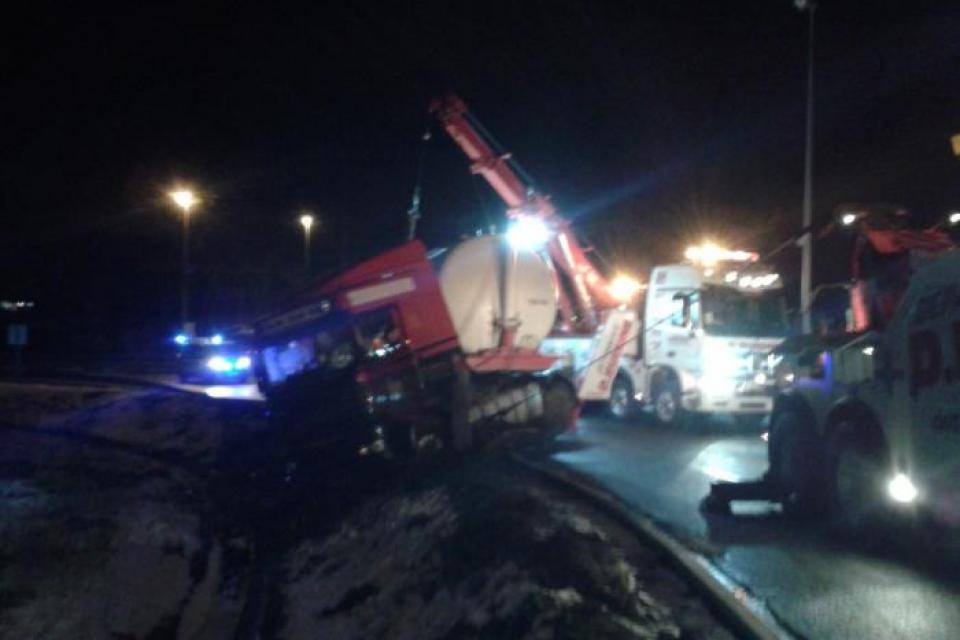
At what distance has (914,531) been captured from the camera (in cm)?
775

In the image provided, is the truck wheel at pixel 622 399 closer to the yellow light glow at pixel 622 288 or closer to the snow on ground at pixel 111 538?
the yellow light glow at pixel 622 288

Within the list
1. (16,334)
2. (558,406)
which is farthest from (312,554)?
(16,334)

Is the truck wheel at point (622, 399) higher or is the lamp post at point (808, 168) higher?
the lamp post at point (808, 168)

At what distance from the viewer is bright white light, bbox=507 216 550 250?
15250 millimetres

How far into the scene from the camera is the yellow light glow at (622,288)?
60.3 feet

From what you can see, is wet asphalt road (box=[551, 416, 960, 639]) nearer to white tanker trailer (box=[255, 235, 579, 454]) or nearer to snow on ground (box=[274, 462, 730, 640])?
snow on ground (box=[274, 462, 730, 640])

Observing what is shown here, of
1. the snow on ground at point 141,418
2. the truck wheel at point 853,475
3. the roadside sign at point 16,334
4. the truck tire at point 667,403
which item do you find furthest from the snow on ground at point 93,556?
the roadside sign at point 16,334

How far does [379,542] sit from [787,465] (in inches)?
167

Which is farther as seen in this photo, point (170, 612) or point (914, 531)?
point (170, 612)

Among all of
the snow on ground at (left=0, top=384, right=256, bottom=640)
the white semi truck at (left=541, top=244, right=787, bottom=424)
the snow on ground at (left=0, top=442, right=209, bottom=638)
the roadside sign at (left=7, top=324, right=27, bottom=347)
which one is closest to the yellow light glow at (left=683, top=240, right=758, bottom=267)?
the white semi truck at (left=541, top=244, right=787, bottom=424)

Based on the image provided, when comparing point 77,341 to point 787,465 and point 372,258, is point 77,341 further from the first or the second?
point 787,465

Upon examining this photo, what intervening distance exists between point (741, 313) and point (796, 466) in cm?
926

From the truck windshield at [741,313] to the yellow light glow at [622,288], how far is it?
139 cm

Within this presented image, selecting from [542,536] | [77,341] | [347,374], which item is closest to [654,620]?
[542,536]
